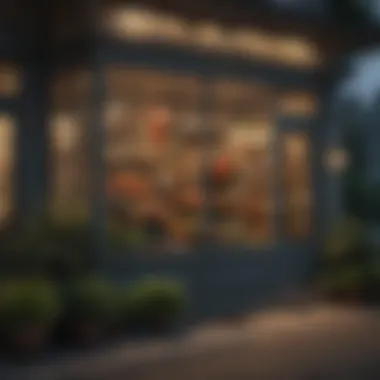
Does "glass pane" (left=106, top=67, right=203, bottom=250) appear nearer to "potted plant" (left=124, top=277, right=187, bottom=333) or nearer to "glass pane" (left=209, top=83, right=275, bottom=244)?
"glass pane" (left=209, top=83, right=275, bottom=244)

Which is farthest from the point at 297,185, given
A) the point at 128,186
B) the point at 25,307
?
the point at 25,307

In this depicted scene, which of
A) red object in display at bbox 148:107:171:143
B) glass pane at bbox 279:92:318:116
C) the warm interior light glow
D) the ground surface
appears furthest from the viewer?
glass pane at bbox 279:92:318:116

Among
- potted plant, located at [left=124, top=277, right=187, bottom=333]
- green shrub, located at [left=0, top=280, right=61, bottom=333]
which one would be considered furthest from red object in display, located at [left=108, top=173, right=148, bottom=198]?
green shrub, located at [left=0, top=280, right=61, bottom=333]

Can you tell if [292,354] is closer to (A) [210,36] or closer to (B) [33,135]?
(B) [33,135]

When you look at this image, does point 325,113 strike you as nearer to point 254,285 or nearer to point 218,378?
point 254,285

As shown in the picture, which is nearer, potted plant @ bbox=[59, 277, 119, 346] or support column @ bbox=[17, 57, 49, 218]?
potted plant @ bbox=[59, 277, 119, 346]

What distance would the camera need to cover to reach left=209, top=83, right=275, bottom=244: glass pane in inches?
576

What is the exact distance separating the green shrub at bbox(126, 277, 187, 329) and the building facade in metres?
0.96

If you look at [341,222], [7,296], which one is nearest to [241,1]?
[341,222]

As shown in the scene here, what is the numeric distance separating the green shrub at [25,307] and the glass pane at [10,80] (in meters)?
3.62

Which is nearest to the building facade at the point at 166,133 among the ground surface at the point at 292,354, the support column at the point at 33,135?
the support column at the point at 33,135

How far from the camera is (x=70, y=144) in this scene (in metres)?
13.6

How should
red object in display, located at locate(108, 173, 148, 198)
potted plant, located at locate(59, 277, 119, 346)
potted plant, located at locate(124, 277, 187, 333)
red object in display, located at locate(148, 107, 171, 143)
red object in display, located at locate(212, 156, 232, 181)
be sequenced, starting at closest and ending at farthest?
potted plant, located at locate(59, 277, 119, 346), potted plant, located at locate(124, 277, 187, 333), red object in display, located at locate(108, 173, 148, 198), red object in display, located at locate(148, 107, 171, 143), red object in display, located at locate(212, 156, 232, 181)

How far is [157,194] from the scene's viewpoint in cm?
1402
